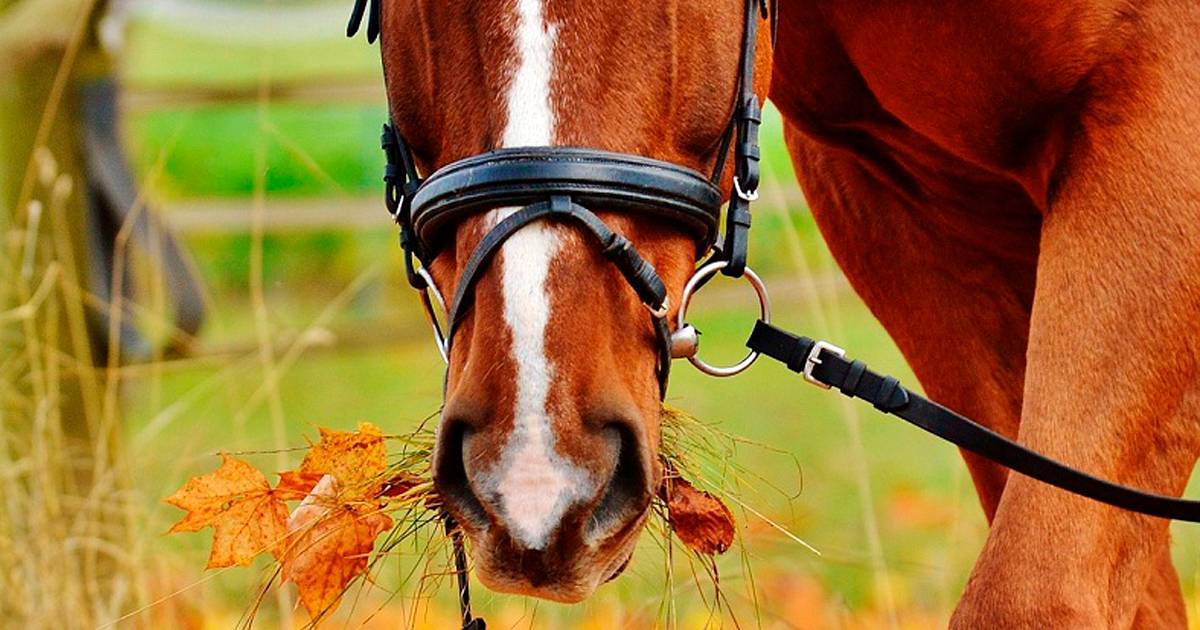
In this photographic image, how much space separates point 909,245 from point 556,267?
1.38m

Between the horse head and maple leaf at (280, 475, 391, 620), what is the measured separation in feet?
1.29

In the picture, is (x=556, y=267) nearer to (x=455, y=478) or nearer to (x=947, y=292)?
(x=455, y=478)

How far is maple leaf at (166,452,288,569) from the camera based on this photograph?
215 centimetres

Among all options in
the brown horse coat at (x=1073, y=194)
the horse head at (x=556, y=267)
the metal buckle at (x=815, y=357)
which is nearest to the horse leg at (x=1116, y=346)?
the brown horse coat at (x=1073, y=194)

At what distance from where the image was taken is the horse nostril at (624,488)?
163 cm

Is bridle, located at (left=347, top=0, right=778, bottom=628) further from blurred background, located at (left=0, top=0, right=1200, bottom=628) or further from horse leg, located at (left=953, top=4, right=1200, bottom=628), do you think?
horse leg, located at (left=953, top=4, right=1200, bottom=628)

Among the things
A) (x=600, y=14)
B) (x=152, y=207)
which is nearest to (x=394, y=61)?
(x=600, y=14)

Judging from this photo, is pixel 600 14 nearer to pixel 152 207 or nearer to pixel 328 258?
pixel 152 207

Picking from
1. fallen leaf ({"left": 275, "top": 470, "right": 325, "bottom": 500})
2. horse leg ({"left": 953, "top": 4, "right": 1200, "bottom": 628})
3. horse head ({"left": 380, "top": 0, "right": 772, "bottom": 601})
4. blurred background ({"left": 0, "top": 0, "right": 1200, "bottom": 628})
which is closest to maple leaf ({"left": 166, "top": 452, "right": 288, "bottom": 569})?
fallen leaf ({"left": 275, "top": 470, "right": 325, "bottom": 500})

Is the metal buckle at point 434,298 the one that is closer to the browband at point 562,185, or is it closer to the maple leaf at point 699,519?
the browband at point 562,185

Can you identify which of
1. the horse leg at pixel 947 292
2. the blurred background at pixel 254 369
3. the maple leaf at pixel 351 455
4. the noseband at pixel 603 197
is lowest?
the blurred background at pixel 254 369

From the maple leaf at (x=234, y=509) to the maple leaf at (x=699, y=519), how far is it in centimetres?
54

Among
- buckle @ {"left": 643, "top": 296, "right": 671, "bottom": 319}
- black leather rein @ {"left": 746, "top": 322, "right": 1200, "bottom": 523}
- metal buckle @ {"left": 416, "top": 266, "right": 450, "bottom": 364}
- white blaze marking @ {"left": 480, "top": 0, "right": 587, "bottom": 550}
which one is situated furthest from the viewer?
black leather rein @ {"left": 746, "top": 322, "right": 1200, "bottom": 523}

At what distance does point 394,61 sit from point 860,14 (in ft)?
2.59
